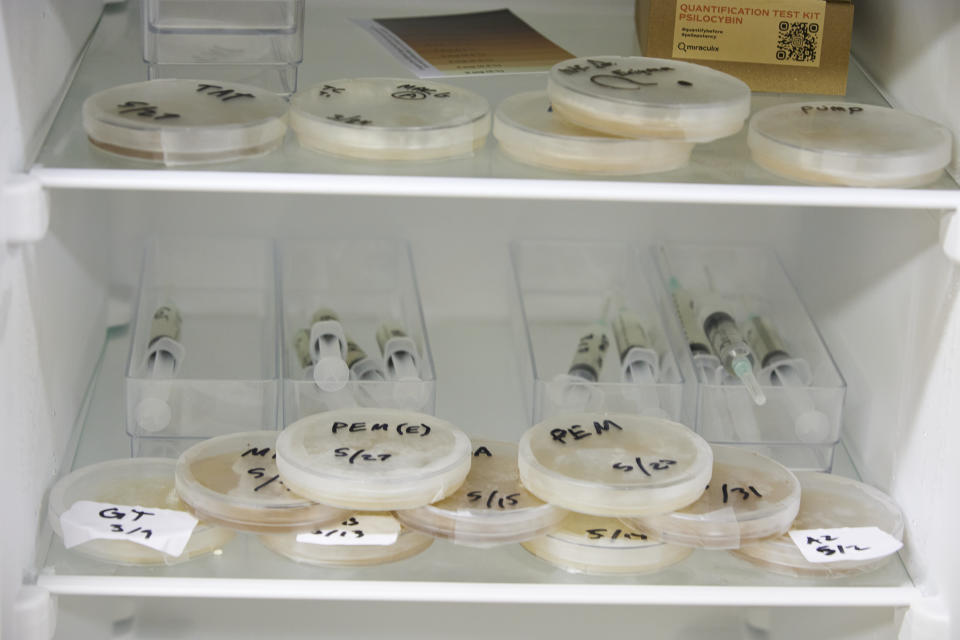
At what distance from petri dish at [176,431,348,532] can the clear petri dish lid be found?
518 mm

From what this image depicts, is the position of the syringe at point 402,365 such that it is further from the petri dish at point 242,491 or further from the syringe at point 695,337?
the syringe at point 695,337

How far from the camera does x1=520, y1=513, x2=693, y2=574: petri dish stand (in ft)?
3.44

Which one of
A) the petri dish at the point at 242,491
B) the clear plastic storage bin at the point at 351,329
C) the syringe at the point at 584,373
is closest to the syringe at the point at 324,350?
the clear plastic storage bin at the point at 351,329

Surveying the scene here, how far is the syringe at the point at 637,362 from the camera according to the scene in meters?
1.21

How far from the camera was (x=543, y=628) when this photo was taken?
1.32m

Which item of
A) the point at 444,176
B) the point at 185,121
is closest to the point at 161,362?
the point at 185,121

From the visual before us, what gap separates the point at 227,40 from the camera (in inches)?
44.8

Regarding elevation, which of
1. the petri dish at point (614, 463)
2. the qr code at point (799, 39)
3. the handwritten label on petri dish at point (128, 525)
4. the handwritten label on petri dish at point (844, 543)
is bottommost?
the handwritten label on petri dish at point (844, 543)

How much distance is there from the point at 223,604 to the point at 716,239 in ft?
2.56

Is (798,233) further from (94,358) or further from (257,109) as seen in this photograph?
(94,358)

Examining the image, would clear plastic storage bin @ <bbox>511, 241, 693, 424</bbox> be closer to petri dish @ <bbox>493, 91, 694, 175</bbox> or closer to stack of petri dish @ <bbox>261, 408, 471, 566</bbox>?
stack of petri dish @ <bbox>261, 408, 471, 566</bbox>

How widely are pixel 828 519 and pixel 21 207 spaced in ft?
2.58

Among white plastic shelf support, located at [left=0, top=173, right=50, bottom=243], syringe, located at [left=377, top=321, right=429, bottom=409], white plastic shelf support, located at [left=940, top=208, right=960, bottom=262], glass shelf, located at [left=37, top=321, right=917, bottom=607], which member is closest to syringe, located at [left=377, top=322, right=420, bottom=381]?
syringe, located at [left=377, top=321, right=429, bottom=409]

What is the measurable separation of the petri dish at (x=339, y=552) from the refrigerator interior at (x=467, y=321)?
0.01 meters
